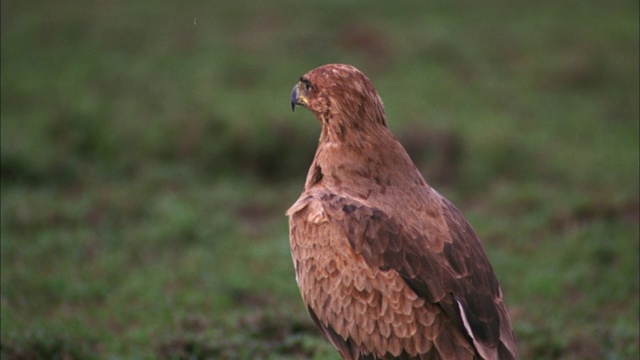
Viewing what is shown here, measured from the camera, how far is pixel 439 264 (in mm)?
4266

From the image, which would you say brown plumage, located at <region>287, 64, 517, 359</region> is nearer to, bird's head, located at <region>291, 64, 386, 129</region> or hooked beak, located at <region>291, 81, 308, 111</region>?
bird's head, located at <region>291, 64, 386, 129</region>

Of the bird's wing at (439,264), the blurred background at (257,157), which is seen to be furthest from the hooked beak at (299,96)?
the blurred background at (257,157)

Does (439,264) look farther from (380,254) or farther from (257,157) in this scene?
(257,157)

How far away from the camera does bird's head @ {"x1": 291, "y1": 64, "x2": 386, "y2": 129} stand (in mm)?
4754

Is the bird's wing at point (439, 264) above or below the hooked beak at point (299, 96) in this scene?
below

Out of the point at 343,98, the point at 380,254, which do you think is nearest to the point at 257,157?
the point at 343,98

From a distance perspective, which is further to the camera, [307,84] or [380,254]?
[307,84]

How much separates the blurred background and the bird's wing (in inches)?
64.1

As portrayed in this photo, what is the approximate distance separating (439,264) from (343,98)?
1.11m

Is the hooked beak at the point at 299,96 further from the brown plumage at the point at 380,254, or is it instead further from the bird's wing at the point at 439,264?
the bird's wing at the point at 439,264

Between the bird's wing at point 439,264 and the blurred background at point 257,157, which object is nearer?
the bird's wing at point 439,264

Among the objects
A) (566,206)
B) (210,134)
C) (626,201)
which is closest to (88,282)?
(210,134)

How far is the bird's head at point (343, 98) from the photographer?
15.6 feet

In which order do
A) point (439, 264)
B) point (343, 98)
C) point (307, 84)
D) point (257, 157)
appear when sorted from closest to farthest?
point (439, 264)
point (343, 98)
point (307, 84)
point (257, 157)
